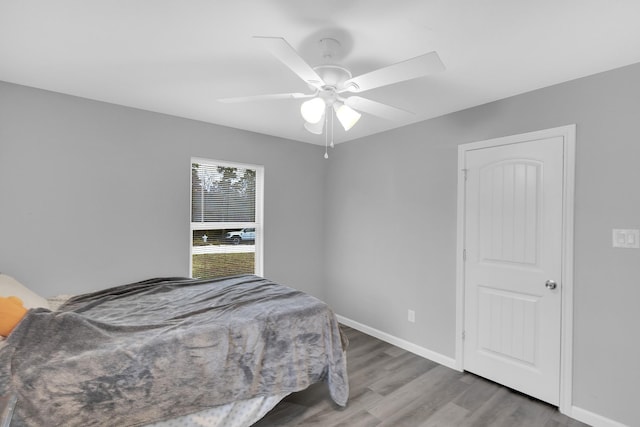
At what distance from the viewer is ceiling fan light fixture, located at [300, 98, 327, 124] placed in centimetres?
169

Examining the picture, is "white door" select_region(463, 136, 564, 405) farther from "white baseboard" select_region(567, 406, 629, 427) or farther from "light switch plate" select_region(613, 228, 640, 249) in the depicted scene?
→ "light switch plate" select_region(613, 228, 640, 249)

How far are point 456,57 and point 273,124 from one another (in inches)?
77.0

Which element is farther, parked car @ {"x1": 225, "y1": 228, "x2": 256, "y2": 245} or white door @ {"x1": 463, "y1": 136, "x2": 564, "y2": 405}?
parked car @ {"x1": 225, "y1": 228, "x2": 256, "y2": 245}

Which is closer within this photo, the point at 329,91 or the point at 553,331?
the point at 329,91

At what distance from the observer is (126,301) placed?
2262 millimetres

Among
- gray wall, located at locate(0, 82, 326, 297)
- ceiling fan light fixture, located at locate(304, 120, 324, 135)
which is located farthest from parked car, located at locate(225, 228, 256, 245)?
ceiling fan light fixture, located at locate(304, 120, 324, 135)

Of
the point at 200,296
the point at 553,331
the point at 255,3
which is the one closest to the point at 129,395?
the point at 200,296

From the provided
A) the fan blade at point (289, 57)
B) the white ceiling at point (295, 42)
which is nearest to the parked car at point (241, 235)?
the white ceiling at point (295, 42)

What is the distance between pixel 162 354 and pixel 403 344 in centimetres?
246

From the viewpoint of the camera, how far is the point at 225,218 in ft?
11.4

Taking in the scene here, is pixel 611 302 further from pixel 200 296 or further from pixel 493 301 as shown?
pixel 200 296

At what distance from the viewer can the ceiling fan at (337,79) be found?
132cm

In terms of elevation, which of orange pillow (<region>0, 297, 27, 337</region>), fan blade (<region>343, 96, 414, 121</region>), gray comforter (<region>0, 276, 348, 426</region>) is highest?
fan blade (<region>343, 96, 414, 121</region>)

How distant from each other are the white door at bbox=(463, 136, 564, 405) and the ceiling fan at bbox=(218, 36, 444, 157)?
1.24 m
